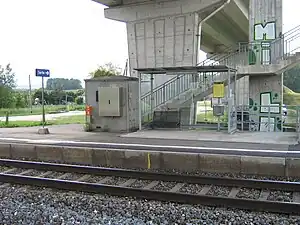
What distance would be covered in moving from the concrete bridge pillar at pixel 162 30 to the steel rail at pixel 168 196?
14961 mm

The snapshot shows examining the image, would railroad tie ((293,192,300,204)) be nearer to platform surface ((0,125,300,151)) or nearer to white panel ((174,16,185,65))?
platform surface ((0,125,300,151))


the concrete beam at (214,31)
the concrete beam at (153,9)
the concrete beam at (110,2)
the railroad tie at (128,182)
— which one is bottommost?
the railroad tie at (128,182)

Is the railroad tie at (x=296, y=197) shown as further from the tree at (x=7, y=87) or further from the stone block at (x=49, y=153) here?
the tree at (x=7, y=87)

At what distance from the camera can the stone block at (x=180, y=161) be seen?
350 inches

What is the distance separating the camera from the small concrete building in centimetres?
1467

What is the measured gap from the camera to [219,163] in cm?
869

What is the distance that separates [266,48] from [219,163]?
1333cm

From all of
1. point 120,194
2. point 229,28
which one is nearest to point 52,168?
point 120,194

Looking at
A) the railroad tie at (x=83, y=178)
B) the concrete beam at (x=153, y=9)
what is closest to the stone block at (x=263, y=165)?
the railroad tie at (x=83, y=178)

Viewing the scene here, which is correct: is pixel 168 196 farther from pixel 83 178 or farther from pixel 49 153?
pixel 49 153

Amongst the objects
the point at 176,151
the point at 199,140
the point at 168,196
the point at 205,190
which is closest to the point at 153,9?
the point at 199,140

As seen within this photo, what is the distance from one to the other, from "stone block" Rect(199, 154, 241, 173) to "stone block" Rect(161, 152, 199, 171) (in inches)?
6.1

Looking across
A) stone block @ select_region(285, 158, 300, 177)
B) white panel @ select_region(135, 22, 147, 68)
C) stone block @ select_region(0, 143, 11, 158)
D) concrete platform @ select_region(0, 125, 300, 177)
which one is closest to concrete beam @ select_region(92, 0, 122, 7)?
white panel @ select_region(135, 22, 147, 68)

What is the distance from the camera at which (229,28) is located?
36.6 meters
